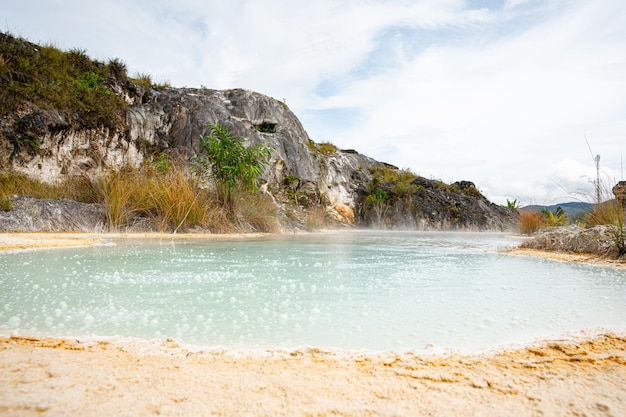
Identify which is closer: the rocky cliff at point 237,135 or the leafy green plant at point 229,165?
the leafy green plant at point 229,165

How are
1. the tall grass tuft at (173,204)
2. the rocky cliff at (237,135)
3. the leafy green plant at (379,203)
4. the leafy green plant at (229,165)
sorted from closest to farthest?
the tall grass tuft at (173,204) < the leafy green plant at (229,165) < the rocky cliff at (237,135) < the leafy green plant at (379,203)

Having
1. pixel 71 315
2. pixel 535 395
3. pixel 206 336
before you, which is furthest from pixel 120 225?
pixel 535 395

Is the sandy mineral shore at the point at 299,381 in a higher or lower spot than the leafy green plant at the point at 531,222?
lower

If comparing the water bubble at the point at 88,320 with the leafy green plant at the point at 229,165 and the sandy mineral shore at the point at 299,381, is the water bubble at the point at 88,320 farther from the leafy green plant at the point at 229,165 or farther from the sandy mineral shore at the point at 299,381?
the leafy green plant at the point at 229,165

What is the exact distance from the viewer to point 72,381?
2.96 feet

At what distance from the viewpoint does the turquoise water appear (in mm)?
1431

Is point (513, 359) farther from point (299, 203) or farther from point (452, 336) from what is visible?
point (299, 203)

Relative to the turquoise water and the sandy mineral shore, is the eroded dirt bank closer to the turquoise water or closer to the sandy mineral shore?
the sandy mineral shore

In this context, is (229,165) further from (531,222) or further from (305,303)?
(531,222)

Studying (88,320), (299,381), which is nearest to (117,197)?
(88,320)

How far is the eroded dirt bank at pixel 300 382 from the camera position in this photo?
786 millimetres

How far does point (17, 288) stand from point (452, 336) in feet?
7.77

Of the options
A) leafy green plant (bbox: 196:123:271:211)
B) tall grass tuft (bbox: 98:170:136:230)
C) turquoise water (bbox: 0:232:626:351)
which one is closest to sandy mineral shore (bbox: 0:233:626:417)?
turquoise water (bbox: 0:232:626:351)

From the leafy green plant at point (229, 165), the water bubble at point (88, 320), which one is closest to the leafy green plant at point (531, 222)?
the leafy green plant at point (229, 165)
